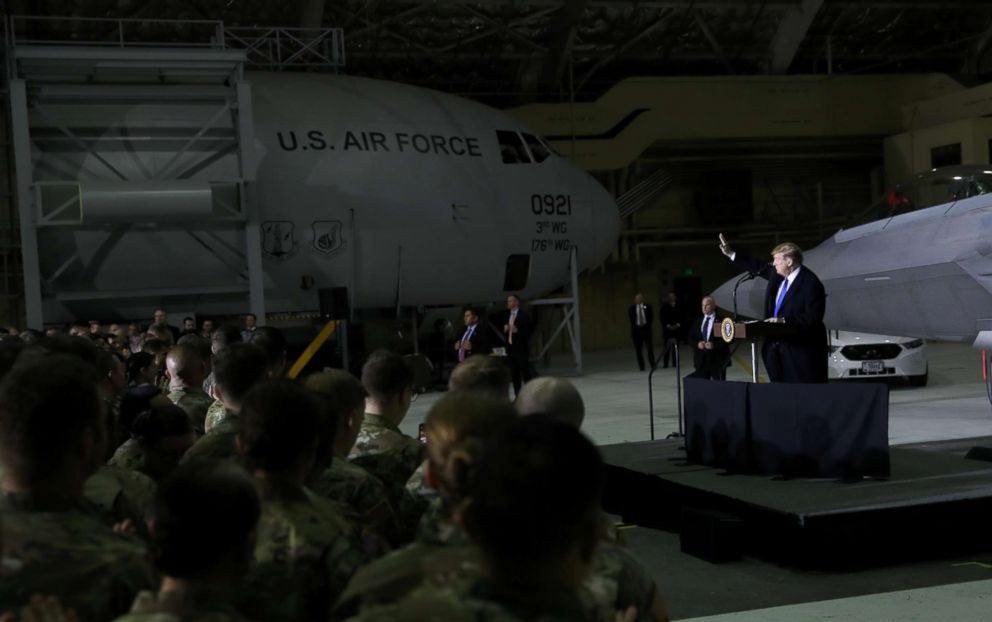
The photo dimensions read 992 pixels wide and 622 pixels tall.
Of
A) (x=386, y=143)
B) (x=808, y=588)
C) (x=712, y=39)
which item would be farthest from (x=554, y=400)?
(x=712, y=39)

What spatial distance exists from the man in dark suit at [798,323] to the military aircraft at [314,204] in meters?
10.3

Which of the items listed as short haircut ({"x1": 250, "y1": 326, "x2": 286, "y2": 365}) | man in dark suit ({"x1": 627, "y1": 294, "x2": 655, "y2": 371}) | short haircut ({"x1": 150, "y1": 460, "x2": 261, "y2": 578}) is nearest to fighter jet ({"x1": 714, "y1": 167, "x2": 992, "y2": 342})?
short haircut ({"x1": 250, "y1": 326, "x2": 286, "y2": 365})

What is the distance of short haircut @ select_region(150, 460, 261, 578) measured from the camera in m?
2.31

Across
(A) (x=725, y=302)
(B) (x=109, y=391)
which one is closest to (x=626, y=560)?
(B) (x=109, y=391)

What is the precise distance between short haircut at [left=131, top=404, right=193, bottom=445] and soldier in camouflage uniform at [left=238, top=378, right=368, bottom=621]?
1512 mm

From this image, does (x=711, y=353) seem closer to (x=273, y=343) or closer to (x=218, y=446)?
(x=273, y=343)

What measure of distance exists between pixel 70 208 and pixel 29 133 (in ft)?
4.89

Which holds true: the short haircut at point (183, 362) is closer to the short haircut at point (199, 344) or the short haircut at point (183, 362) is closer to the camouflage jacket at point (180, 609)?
the short haircut at point (199, 344)

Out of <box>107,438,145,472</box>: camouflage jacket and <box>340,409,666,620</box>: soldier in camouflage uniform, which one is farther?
<box>107,438,145,472</box>: camouflage jacket

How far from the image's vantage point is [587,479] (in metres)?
2.05

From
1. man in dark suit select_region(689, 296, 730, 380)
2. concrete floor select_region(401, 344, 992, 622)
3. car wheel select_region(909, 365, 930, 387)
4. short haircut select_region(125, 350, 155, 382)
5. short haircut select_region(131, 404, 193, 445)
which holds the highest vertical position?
short haircut select_region(125, 350, 155, 382)

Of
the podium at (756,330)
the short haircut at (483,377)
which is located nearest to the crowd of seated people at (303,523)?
the short haircut at (483,377)

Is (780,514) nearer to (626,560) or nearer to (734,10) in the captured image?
(626,560)

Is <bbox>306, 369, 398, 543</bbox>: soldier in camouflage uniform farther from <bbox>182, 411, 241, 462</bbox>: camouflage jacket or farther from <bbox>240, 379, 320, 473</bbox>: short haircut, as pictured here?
<bbox>182, 411, 241, 462</bbox>: camouflage jacket
